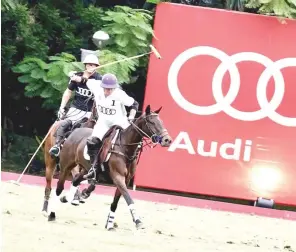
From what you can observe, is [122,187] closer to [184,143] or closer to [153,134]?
[153,134]

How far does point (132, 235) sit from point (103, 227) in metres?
0.68

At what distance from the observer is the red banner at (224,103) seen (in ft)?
52.2

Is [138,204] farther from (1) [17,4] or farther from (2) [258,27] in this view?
(1) [17,4]

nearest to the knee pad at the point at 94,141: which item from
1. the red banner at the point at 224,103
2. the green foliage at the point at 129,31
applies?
the red banner at the point at 224,103

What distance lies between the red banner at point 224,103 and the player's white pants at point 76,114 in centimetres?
375

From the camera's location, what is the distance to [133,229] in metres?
10.8

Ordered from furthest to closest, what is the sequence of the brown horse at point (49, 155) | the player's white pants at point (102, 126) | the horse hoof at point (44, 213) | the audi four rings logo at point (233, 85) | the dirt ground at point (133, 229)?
the audi four rings logo at point (233, 85) < the brown horse at point (49, 155) < the horse hoof at point (44, 213) < the player's white pants at point (102, 126) < the dirt ground at point (133, 229)

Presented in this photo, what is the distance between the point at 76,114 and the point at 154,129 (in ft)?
8.79

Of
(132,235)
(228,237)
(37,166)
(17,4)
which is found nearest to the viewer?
(132,235)

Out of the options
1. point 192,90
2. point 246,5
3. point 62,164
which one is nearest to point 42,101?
point 192,90

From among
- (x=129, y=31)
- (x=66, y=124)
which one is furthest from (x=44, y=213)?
(x=129, y=31)

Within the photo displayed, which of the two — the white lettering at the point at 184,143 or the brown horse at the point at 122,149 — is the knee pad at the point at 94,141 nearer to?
the brown horse at the point at 122,149

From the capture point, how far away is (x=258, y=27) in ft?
52.3

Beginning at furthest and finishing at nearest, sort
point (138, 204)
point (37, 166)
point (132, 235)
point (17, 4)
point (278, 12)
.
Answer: point (37, 166) < point (17, 4) < point (278, 12) < point (138, 204) < point (132, 235)
